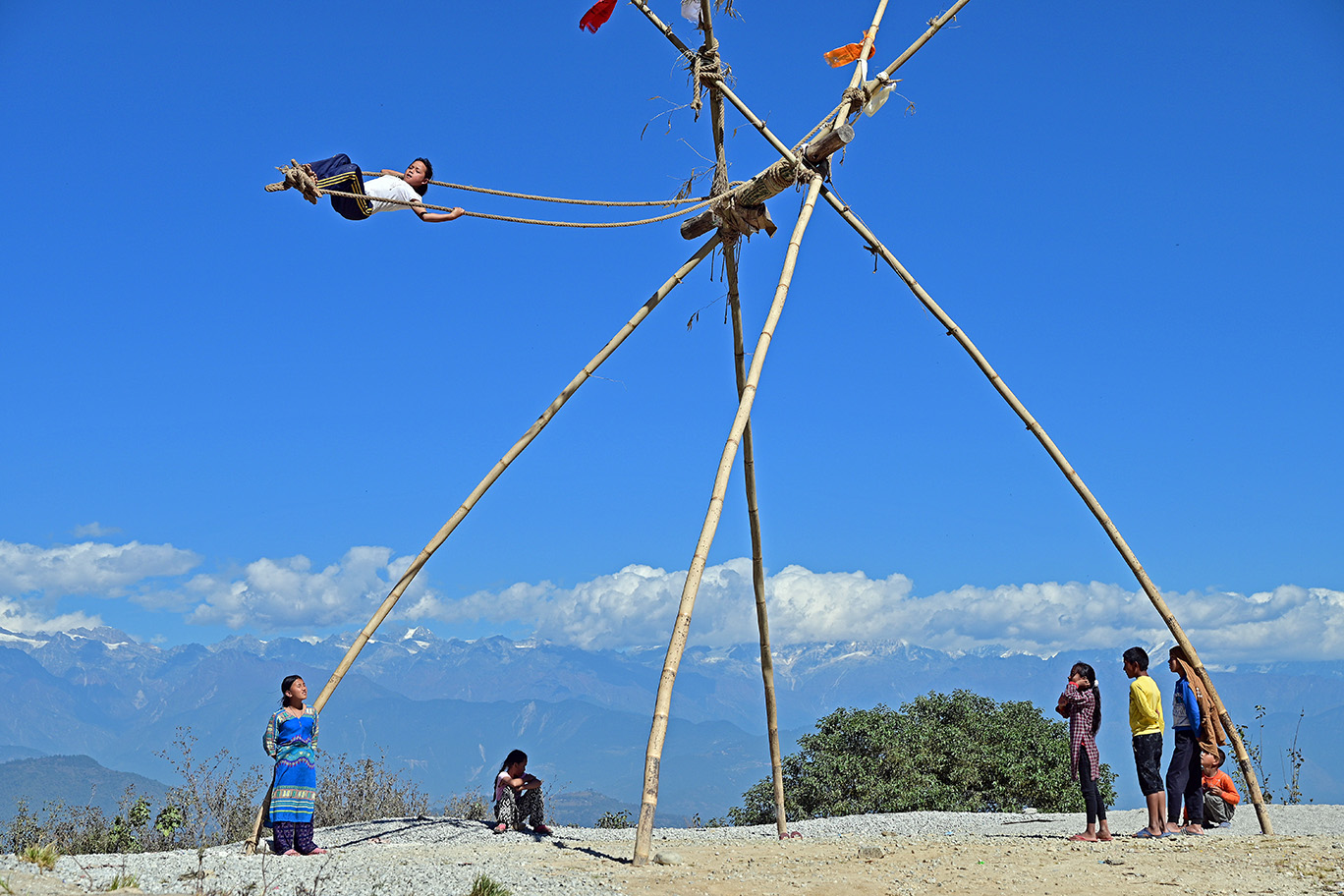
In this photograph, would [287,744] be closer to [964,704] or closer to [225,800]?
[225,800]

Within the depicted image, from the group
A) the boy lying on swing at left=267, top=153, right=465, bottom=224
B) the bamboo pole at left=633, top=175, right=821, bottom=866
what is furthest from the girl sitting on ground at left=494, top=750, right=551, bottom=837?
the boy lying on swing at left=267, top=153, right=465, bottom=224

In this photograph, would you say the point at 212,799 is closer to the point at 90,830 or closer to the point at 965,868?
the point at 90,830

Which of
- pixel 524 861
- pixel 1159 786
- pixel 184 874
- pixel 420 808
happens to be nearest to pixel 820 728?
pixel 420 808

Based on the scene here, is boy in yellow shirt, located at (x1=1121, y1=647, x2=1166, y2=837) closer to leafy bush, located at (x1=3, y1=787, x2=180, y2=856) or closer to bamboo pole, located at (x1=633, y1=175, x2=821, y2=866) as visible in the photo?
bamboo pole, located at (x1=633, y1=175, x2=821, y2=866)

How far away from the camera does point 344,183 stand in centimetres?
789

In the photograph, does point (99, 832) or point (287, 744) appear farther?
point (99, 832)

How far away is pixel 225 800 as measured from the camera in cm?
1234

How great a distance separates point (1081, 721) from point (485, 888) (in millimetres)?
5491

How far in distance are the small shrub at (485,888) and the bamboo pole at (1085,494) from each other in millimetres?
6193

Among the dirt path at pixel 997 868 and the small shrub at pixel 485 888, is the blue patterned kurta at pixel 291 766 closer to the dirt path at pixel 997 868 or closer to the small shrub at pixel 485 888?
the dirt path at pixel 997 868

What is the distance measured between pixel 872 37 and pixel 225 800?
464 inches

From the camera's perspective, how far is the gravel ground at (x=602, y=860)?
19.0 feet

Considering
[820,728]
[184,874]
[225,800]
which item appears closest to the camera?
[184,874]

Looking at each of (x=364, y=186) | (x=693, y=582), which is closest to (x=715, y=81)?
(x=364, y=186)
